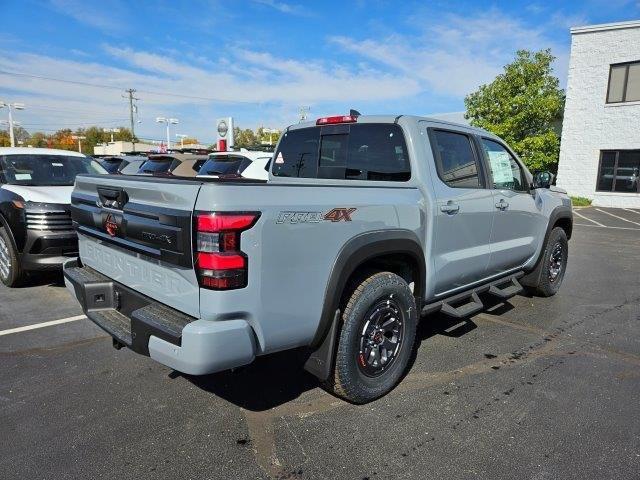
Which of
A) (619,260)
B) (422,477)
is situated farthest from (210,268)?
(619,260)

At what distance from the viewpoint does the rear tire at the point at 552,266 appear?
5551 mm

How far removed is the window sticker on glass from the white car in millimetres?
4822

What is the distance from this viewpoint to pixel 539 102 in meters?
20.0

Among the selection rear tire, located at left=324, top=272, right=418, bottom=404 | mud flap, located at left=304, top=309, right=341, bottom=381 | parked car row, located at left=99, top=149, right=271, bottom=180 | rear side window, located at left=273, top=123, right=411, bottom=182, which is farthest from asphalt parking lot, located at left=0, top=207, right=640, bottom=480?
parked car row, located at left=99, top=149, right=271, bottom=180

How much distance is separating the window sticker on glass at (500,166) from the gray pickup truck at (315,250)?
0.07 feet

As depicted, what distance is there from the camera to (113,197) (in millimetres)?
2984

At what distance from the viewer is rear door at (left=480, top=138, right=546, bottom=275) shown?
4.40 meters

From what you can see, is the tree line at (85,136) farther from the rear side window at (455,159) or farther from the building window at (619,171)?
the rear side window at (455,159)

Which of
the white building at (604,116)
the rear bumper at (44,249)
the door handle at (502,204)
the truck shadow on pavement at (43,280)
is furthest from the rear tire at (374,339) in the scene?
the white building at (604,116)

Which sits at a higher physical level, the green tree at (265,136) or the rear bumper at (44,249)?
the green tree at (265,136)

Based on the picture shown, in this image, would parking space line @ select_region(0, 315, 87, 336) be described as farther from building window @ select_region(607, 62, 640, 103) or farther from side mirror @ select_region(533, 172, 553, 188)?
building window @ select_region(607, 62, 640, 103)

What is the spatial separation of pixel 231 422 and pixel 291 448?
48 centimetres

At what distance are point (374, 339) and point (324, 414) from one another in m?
0.60

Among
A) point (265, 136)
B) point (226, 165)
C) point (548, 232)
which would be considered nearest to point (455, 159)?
point (548, 232)
